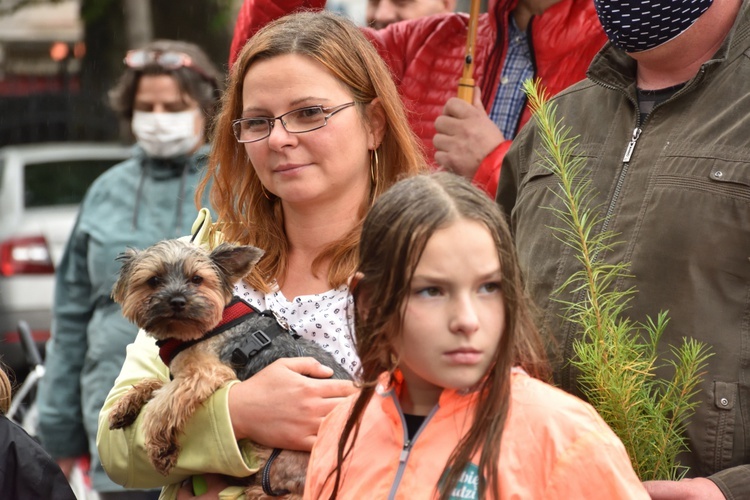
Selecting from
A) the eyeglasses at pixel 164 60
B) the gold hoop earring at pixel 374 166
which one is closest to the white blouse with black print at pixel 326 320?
the gold hoop earring at pixel 374 166

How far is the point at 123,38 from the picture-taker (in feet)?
62.7

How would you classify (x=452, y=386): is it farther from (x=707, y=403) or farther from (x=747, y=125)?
(x=747, y=125)

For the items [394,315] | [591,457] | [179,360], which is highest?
[394,315]

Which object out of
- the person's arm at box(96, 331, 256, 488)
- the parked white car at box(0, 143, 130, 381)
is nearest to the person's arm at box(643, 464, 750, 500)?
the person's arm at box(96, 331, 256, 488)

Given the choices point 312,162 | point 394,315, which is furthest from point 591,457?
point 312,162

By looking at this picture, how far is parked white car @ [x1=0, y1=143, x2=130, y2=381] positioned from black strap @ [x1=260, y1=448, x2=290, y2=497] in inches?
225

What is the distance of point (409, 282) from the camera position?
7.61ft

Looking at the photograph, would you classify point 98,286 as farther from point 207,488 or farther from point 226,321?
point 207,488

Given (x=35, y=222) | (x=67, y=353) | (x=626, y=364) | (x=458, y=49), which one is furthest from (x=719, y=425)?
(x=35, y=222)

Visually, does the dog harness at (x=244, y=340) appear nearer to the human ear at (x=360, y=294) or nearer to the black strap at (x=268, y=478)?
the black strap at (x=268, y=478)

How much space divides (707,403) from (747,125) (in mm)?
717

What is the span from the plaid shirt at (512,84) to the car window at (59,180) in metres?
8.16

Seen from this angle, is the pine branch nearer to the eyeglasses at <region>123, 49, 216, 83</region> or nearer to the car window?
the eyeglasses at <region>123, 49, 216, 83</region>

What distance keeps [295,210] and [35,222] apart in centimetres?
798
